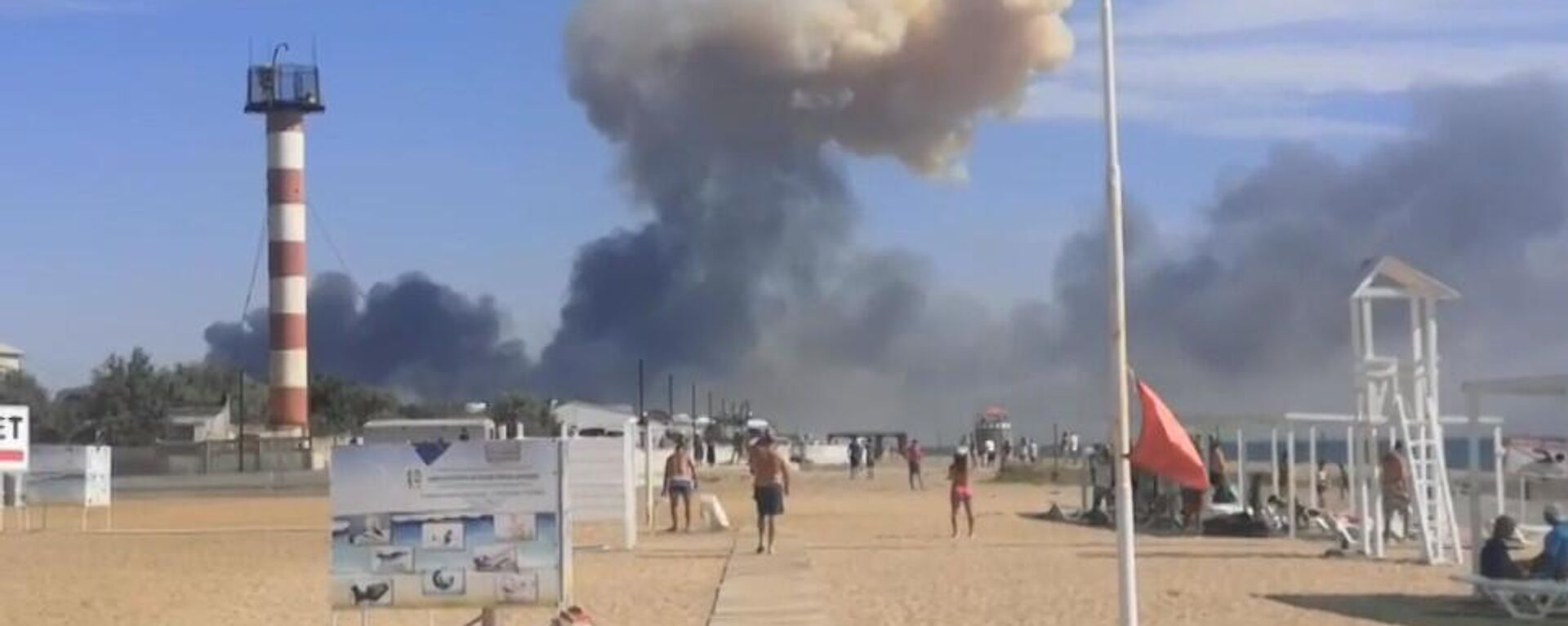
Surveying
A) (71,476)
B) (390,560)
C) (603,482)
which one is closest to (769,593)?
(390,560)

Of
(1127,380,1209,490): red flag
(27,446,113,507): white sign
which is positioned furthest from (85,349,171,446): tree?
(1127,380,1209,490): red flag

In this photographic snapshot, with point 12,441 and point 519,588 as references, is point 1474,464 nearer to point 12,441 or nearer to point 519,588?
point 519,588

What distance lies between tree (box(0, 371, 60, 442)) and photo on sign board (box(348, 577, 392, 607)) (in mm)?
96710

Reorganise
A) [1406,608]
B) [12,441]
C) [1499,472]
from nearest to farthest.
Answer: [1406,608] < [1499,472] < [12,441]

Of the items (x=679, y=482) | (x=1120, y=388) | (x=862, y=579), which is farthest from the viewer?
(x=679, y=482)

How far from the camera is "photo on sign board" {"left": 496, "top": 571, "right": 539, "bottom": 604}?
14.7 metres

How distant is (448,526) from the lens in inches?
580

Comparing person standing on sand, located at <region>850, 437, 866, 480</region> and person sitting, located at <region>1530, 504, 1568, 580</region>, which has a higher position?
person standing on sand, located at <region>850, 437, 866, 480</region>

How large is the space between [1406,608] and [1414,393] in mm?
5840

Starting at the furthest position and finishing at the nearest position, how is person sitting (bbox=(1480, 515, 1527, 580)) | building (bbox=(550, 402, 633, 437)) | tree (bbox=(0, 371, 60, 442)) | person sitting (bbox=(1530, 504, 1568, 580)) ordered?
tree (bbox=(0, 371, 60, 442)), building (bbox=(550, 402, 633, 437)), person sitting (bbox=(1480, 515, 1527, 580)), person sitting (bbox=(1530, 504, 1568, 580))

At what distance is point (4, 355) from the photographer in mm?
129625

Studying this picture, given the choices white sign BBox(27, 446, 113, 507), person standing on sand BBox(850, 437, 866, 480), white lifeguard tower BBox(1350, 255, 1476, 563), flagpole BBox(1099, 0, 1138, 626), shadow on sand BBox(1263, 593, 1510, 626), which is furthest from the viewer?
person standing on sand BBox(850, 437, 866, 480)

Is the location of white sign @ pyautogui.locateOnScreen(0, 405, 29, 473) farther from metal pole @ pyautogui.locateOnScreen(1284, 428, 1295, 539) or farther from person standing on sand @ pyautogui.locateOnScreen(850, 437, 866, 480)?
person standing on sand @ pyautogui.locateOnScreen(850, 437, 866, 480)

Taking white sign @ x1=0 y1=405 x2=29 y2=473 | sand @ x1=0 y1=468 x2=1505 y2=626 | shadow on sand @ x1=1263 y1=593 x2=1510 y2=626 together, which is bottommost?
shadow on sand @ x1=1263 y1=593 x2=1510 y2=626
